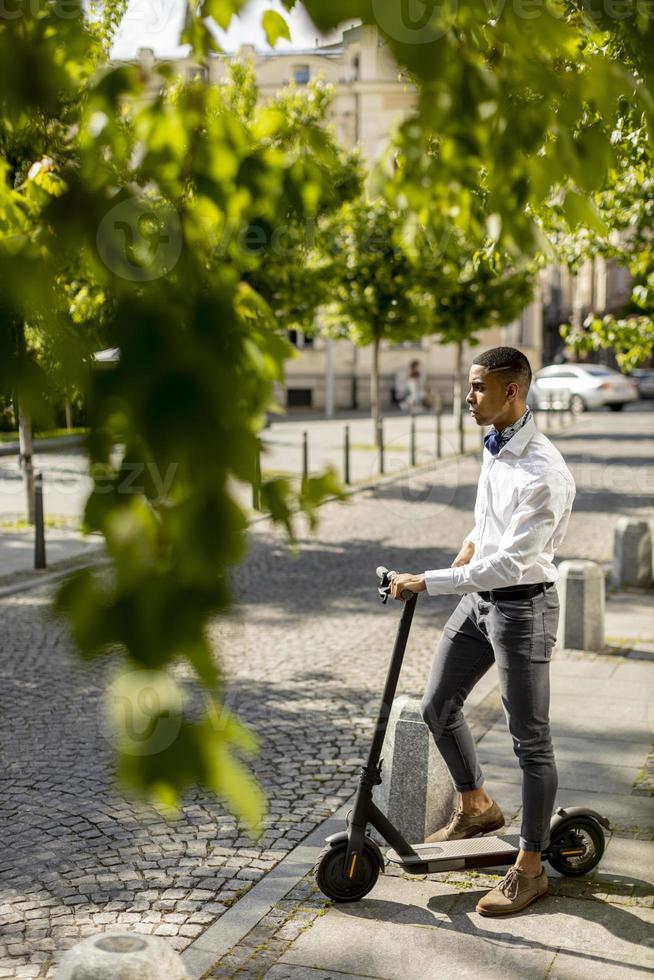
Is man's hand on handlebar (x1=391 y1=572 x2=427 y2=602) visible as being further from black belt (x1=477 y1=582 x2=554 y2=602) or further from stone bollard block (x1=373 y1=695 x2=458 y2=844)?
stone bollard block (x1=373 y1=695 x2=458 y2=844)

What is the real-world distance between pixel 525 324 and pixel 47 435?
50859 millimetres

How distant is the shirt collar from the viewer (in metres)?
4.23

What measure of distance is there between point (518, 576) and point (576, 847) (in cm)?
118

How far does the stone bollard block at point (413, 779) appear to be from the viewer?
494cm

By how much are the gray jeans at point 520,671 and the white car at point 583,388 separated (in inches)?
1406

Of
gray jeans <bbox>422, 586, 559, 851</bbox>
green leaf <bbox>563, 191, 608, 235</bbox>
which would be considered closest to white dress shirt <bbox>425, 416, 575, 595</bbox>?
gray jeans <bbox>422, 586, 559, 851</bbox>

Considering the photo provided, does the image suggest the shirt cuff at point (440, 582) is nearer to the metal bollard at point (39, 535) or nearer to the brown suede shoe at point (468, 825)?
the brown suede shoe at point (468, 825)

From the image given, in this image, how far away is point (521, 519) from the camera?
4148 mm

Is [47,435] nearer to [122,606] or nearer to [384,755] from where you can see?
[122,606]

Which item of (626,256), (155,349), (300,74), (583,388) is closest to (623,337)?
(626,256)

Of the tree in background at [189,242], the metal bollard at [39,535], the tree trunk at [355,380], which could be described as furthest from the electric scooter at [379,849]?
the tree trunk at [355,380]

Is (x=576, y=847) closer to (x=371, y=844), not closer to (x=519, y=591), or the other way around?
(x=371, y=844)

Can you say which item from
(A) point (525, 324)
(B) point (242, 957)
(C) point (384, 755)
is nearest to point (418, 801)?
(C) point (384, 755)

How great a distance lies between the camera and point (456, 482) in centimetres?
2050
